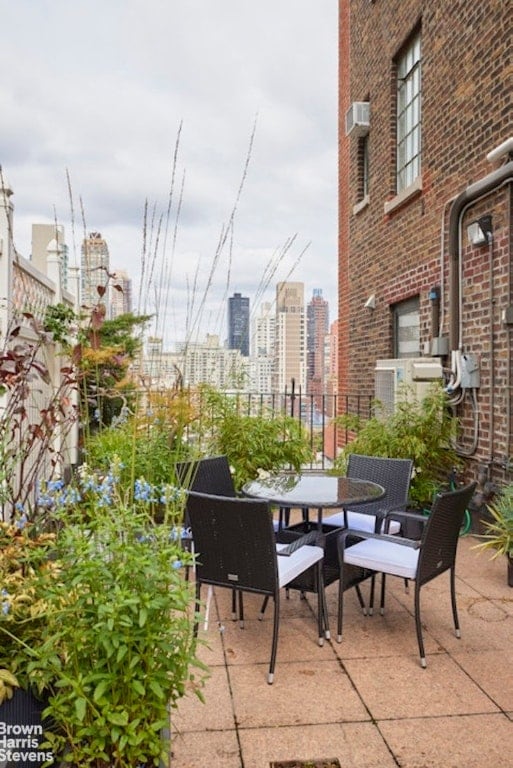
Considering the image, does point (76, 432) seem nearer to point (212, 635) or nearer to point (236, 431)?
point (236, 431)

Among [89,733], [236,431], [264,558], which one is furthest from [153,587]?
[236,431]

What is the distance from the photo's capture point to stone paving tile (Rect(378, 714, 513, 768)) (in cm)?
204

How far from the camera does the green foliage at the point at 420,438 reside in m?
5.23

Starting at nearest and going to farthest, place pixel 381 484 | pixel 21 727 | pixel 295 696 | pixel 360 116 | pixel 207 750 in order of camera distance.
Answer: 1. pixel 21 727
2. pixel 207 750
3. pixel 295 696
4. pixel 381 484
5. pixel 360 116

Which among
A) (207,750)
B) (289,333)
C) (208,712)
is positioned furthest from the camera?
(289,333)

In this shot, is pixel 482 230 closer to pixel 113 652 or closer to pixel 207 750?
pixel 207 750

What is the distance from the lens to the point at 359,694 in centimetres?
249

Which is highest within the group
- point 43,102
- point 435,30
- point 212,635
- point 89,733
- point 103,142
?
point 435,30

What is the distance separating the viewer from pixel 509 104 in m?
4.41

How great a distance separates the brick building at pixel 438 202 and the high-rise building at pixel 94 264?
294 centimetres

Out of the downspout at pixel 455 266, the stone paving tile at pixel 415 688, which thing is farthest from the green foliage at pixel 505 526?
the downspout at pixel 455 266

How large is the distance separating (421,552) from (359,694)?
Result: 69 centimetres

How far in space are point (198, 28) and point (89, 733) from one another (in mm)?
5852

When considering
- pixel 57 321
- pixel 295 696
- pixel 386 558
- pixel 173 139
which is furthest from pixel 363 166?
pixel 295 696
